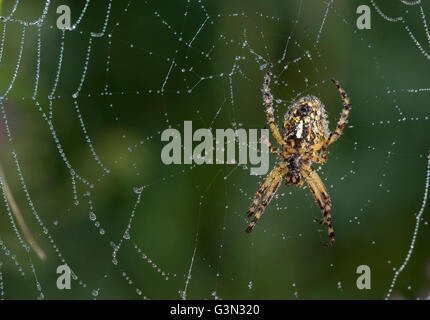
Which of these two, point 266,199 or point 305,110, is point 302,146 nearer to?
point 305,110

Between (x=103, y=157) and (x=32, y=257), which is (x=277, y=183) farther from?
(x=32, y=257)

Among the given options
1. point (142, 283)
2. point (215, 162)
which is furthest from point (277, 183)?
point (142, 283)

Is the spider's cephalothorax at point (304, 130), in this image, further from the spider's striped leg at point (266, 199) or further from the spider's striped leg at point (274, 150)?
the spider's striped leg at point (266, 199)

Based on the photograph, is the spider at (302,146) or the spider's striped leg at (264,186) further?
the spider's striped leg at (264,186)

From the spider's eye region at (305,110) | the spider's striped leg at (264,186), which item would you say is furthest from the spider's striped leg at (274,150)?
the spider's eye region at (305,110)

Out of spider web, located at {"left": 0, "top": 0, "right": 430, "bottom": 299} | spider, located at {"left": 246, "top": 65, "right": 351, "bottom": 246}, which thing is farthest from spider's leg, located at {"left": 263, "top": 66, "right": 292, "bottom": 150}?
spider web, located at {"left": 0, "top": 0, "right": 430, "bottom": 299}

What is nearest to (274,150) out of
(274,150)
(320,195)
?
(274,150)
